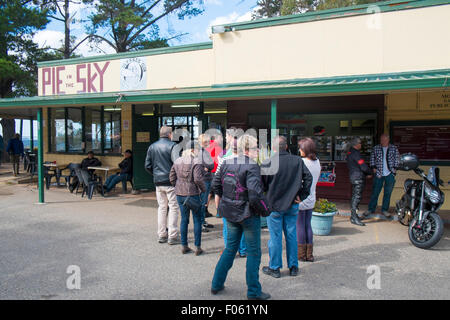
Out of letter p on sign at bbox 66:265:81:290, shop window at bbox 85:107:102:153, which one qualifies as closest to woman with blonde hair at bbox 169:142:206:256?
letter p on sign at bbox 66:265:81:290

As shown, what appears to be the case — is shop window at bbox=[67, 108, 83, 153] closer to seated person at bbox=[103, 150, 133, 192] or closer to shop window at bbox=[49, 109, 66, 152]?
shop window at bbox=[49, 109, 66, 152]

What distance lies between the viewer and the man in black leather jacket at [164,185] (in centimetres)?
544

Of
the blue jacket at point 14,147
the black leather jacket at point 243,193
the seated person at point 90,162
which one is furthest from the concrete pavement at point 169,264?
the blue jacket at point 14,147

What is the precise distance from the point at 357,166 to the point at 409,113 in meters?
2.56

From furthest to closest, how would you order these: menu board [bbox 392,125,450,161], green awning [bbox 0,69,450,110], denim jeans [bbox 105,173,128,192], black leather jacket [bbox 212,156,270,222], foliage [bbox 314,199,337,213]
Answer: denim jeans [bbox 105,173,128,192] < menu board [bbox 392,125,450,161] < foliage [bbox 314,199,337,213] < green awning [bbox 0,69,450,110] < black leather jacket [bbox 212,156,270,222]

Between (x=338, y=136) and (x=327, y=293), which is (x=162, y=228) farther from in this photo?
(x=338, y=136)

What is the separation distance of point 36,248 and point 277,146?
3.87 m

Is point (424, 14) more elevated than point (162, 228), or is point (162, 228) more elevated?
point (424, 14)

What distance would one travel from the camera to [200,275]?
4.23m

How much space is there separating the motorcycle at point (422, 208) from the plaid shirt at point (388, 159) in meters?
0.70

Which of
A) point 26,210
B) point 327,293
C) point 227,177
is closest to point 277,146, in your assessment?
point 227,177

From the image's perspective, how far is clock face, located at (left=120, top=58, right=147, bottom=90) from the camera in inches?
422

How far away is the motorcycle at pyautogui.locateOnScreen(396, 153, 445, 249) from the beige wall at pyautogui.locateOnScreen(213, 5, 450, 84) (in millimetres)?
2940

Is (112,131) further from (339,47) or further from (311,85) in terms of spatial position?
(311,85)
